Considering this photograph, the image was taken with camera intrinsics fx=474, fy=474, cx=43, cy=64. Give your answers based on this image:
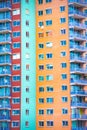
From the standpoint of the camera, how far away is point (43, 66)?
10212 cm

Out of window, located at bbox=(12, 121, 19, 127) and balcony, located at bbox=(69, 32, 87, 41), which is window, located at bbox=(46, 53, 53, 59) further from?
window, located at bbox=(12, 121, 19, 127)

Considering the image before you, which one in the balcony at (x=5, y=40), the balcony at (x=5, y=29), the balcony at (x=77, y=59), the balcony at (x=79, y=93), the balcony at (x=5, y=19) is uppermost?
the balcony at (x=5, y=19)

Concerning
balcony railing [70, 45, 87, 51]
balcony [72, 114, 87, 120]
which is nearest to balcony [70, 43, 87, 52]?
balcony railing [70, 45, 87, 51]

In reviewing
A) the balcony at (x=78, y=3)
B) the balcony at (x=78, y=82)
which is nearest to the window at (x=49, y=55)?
the balcony at (x=78, y=82)

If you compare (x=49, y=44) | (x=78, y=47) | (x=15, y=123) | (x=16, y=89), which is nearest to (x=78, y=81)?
(x=78, y=47)

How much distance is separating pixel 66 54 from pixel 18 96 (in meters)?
13.5

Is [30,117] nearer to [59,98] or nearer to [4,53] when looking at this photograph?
[59,98]

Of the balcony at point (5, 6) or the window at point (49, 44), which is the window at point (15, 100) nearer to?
the window at point (49, 44)

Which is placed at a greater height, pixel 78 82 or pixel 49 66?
pixel 49 66

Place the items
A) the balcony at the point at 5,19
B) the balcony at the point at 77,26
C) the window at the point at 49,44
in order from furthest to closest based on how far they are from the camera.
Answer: the balcony at the point at 5,19, the window at the point at 49,44, the balcony at the point at 77,26

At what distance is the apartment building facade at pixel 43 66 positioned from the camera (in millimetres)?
99438

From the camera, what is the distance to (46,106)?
101m

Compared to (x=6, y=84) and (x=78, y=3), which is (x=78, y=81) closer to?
(x=6, y=84)

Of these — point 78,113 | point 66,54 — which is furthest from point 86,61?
point 78,113
